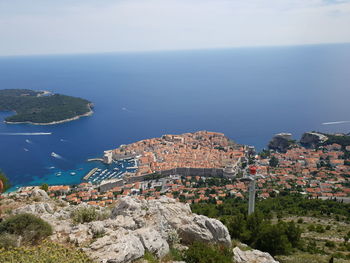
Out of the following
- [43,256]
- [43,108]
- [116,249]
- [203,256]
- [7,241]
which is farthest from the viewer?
[43,108]

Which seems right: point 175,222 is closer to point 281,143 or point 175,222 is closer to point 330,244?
point 330,244

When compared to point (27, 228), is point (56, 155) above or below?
below

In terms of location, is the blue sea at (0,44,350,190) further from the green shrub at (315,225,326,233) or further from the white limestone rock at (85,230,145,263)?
the white limestone rock at (85,230,145,263)

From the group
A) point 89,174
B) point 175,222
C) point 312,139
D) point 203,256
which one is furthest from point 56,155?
point 203,256

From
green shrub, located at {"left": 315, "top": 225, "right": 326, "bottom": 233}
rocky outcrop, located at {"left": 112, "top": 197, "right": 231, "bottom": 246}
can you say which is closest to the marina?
green shrub, located at {"left": 315, "top": 225, "right": 326, "bottom": 233}

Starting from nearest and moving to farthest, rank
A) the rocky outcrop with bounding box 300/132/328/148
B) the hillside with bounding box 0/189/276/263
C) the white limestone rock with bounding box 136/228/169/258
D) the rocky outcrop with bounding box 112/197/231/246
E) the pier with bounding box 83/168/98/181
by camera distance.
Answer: the hillside with bounding box 0/189/276/263, the white limestone rock with bounding box 136/228/169/258, the rocky outcrop with bounding box 112/197/231/246, the pier with bounding box 83/168/98/181, the rocky outcrop with bounding box 300/132/328/148

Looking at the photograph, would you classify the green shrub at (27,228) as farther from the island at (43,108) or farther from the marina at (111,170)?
the island at (43,108)
